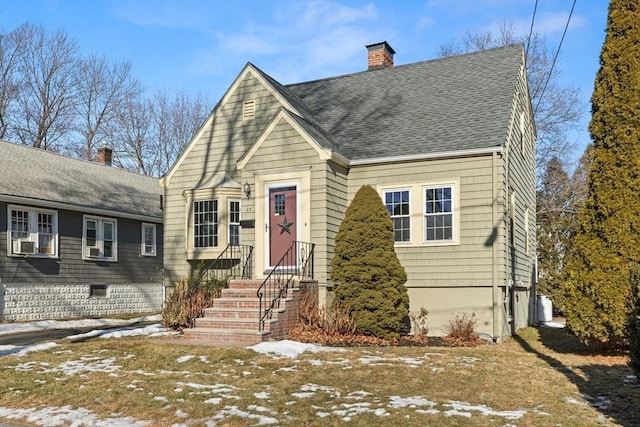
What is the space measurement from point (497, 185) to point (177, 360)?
7.79 meters

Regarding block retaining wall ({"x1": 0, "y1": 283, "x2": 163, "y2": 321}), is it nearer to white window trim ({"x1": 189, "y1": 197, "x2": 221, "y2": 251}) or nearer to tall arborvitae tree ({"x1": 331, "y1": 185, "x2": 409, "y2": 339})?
white window trim ({"x1": 189, "y1": 197, "x2": 221, "y2": 251})

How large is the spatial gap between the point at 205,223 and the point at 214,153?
6.31 feet

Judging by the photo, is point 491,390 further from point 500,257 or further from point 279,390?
point 500,257

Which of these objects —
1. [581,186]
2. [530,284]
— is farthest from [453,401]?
[581,186]

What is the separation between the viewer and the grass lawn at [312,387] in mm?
6207

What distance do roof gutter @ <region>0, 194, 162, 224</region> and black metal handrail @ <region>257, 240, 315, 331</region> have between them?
32.1ft

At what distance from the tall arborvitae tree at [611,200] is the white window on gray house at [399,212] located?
380 centimetres

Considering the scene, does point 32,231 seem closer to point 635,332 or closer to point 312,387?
point 312,387

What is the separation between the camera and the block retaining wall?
17.8 m

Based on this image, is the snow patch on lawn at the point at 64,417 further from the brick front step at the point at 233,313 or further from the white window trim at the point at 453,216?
the white window trim at the point at 453,216

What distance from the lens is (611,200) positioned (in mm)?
10688

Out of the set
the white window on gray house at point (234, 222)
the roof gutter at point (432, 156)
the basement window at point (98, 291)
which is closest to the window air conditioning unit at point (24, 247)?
the basement window at point (98, 291)

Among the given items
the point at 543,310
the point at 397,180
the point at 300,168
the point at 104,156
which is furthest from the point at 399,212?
the point at 104,156

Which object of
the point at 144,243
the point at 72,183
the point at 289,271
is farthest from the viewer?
the point at 144,243
